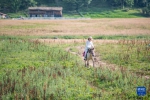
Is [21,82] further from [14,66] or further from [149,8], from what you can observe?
[149,8]

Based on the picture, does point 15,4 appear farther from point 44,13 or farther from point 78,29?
point 78,29

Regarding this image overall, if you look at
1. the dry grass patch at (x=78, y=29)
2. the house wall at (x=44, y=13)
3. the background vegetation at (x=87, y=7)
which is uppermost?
the background vegetation at (x=87, y=7)

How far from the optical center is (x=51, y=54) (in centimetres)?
2011

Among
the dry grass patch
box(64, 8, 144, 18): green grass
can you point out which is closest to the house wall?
box(64, 8, 144, 18): green grass

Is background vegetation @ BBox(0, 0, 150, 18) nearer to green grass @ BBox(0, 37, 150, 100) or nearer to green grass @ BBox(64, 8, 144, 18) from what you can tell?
green grass @ BBox(64, 8, 144, 18)

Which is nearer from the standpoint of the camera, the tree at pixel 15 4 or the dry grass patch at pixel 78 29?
the dry grass patch at pixel 78 29

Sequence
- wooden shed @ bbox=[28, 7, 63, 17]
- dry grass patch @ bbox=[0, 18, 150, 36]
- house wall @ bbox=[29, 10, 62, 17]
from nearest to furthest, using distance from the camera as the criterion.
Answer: dry grass patch @ bbox=[0, 18, 150, 36] < wooden shed @ bbox=[28, 7, 63, 17] < house wall @ bbox=[29, 10, 62, 17]

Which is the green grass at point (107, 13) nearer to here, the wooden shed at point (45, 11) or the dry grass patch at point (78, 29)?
the wooden shed at point (45, 11)

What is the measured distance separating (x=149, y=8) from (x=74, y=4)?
106 feet

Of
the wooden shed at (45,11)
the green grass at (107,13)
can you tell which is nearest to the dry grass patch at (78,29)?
the green grass at (107,13)

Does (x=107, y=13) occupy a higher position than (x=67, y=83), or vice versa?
(x=107, y=13)

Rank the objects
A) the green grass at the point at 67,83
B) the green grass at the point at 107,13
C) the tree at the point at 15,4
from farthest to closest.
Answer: the tree at the point at 15,4 → the green grass at the point at 107,13 → the green grass at the point at 67,83

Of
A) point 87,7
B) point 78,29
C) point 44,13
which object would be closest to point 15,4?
point 44,13

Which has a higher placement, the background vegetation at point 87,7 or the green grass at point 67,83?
the background vegetation at point 87,7
